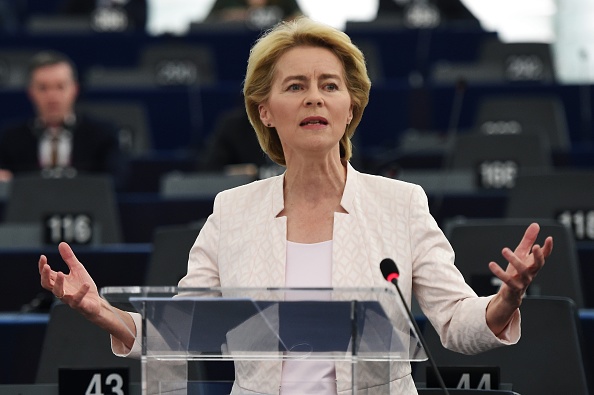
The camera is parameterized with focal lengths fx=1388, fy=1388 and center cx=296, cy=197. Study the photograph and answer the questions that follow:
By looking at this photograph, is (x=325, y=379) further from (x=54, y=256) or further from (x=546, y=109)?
(x=546, y=109)

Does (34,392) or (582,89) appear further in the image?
(582,89)

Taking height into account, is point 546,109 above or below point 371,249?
above

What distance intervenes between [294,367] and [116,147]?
170 inches

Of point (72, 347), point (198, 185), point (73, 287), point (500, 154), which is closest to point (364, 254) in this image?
point (73, 287)

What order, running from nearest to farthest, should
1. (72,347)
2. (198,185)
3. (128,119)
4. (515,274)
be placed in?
1. (515,274)
2. (72,347)
3. (198,185)
4. (128,119)

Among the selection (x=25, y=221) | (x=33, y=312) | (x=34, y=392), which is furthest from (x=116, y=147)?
(x=34, y=392)

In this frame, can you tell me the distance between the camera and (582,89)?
8.35 metres

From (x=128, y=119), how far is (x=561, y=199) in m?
3.51

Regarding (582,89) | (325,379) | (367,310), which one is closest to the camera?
(367,310)

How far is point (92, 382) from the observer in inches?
118

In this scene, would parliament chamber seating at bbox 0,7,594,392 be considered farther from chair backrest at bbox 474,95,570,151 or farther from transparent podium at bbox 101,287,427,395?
transparent podium at bbox 101,287,427,395

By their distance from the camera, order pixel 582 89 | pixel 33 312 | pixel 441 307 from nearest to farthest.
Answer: pixel 441 307 → pixel 33 312 → pixel 582 89

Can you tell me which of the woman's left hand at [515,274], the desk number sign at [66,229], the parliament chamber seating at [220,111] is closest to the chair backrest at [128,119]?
the parliament chamber seating at [220,111]

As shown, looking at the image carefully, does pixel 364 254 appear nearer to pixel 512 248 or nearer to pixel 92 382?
pixel 92 382
